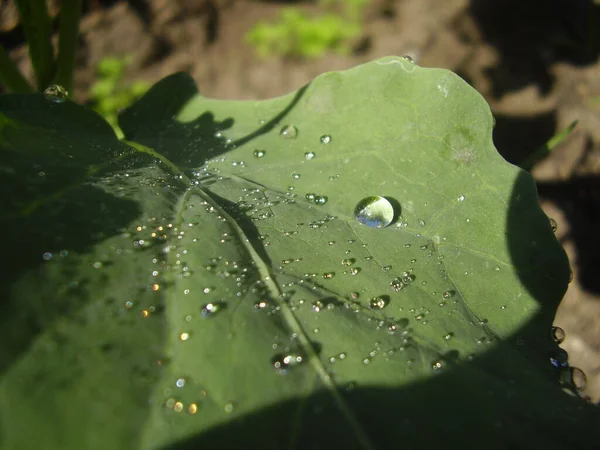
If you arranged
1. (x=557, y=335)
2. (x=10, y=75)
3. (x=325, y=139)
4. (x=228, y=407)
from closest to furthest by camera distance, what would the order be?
1. (x=228, y=407)
2. (x=557, y=335)
3. (x=325, y=139)
4. (x=10, y=75)

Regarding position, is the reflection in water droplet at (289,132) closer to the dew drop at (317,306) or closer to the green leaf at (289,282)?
the green leaf at (289,282)

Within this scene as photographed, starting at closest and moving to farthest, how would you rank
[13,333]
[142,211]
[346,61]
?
Result: 1. [13,333]
2. [142,211]
3. [346,61]

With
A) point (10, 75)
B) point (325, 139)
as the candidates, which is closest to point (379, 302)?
point (325, 139)

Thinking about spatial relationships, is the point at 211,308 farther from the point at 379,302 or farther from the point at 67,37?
the point at 67,37

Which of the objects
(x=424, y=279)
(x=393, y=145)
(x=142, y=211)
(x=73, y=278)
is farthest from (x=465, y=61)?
(x=73, y=278)

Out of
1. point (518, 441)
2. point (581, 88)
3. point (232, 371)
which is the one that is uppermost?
point (232, 371)

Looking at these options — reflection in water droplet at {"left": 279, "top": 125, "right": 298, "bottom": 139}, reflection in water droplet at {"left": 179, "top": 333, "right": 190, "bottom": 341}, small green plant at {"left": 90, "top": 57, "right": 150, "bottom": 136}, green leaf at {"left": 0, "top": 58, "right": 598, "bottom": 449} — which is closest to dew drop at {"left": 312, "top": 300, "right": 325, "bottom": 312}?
green leaf at {"left": 0, "top": 58, "right": 598, "bottom": 449}

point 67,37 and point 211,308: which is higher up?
point 67,37

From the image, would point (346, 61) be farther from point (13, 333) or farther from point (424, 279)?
point (13, 333)
